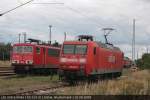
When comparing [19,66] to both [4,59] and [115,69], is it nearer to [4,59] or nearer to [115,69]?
[115,69]

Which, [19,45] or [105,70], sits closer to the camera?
[105,70]

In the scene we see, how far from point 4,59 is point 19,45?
142 ft

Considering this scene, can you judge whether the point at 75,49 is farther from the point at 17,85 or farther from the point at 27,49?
the point at 27,49

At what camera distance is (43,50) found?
43094mm

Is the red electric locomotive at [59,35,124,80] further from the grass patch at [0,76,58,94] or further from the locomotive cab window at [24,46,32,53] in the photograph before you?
the locomotive cab window at [24,46,32,53]

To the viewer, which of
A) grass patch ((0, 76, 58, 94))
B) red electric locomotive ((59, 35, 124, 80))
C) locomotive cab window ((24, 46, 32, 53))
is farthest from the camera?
locomotive cab window ((24, 46, 32, 53))

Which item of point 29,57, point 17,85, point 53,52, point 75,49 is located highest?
point 75,49

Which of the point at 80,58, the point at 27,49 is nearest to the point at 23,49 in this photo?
the point at 27,49

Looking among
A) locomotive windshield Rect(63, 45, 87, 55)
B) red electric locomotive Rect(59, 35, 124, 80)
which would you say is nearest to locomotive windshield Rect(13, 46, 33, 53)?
red electric locomotive Rect(59, 35, 124, 80)

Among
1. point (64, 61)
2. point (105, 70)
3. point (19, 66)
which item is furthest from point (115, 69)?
point (64, 61)

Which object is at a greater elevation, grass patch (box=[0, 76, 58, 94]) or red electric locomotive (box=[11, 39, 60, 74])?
red electric locomotive (box=[11, 39, 60, 74])

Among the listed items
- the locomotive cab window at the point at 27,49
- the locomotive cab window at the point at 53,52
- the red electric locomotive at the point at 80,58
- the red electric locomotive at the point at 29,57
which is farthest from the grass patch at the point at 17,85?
the locomotive cab window at the point at 53,52

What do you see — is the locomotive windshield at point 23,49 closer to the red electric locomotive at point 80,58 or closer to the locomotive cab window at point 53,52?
the locomotive cab window at point 53,52

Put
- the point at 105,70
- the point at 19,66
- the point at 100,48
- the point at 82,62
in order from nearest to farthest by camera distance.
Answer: the point at 82,62
the point at 100,48
the point at 105,70
the point at 19,66
